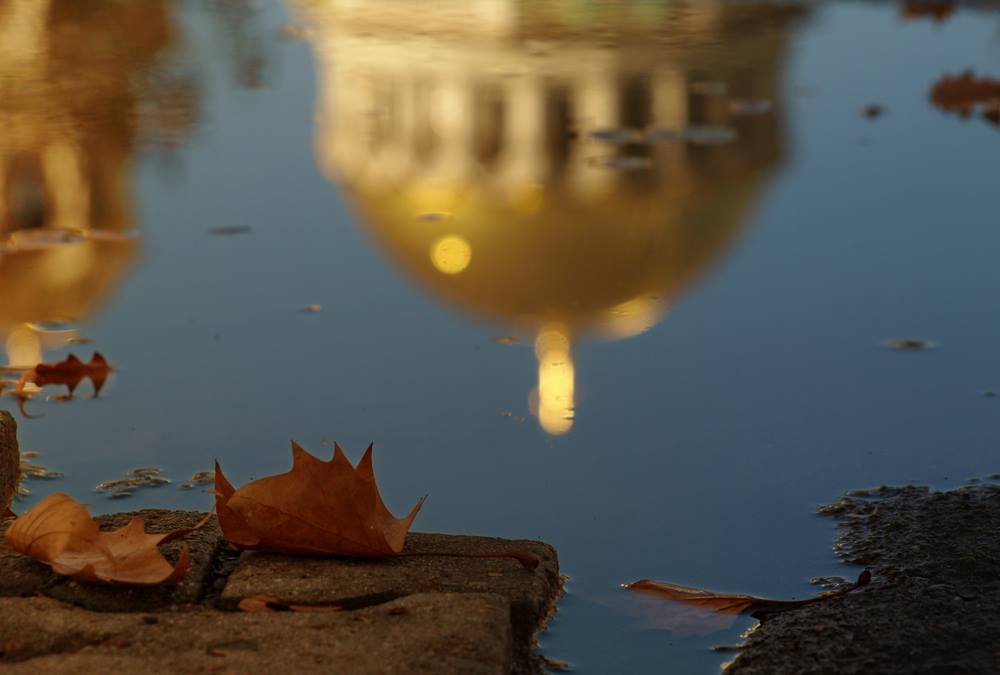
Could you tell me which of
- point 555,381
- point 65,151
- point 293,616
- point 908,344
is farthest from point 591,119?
point 293,616

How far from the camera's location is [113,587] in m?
1.85

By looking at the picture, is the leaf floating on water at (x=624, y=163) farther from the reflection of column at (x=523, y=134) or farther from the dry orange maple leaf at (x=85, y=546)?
the dry orange maple leaf at (x=85, y=546)

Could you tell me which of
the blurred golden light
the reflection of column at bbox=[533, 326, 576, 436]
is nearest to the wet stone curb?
the reflection of column at bbox=[533, 326, 576, 436]

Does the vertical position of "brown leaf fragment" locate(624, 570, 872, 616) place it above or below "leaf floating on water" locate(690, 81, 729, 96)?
below

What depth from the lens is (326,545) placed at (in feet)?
6.32

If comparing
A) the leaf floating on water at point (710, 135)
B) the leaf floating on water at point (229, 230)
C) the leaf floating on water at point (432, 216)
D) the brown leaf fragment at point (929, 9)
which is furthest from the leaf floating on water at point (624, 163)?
the brown leaf fragment at point (929, 9)

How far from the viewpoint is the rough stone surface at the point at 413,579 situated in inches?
72.1

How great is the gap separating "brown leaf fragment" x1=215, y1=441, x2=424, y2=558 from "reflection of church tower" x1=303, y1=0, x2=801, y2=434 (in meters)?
0.77

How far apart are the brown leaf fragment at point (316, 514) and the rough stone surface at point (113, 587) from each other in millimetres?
69

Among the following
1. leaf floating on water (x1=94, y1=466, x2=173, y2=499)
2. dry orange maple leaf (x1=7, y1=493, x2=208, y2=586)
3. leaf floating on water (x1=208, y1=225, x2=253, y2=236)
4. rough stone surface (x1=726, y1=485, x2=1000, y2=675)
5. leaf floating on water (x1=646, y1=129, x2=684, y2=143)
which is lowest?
rough stone surface (x1=726, y1=485, x2=1000, y2=675)

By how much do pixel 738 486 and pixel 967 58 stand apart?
5070mm

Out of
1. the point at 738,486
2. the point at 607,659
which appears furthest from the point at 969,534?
the point at 607,659

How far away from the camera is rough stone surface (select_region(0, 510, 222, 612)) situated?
71.9 inches

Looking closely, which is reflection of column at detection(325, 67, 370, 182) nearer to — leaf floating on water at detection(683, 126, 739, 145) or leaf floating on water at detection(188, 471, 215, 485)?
leaf floating on water at detection(683, 126, 739, 145)
